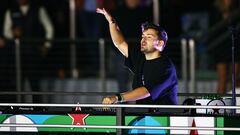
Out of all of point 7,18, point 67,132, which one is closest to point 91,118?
point 67,132

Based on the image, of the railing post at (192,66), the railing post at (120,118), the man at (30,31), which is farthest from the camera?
the man at (30,31)

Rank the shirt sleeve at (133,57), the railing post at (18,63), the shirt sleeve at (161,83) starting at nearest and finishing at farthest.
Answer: the shirt sleeve at (161,83) → the shirt sleeve at (133,57) → the railing post at (18,63)

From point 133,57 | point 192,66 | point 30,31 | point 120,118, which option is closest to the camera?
point 120,118

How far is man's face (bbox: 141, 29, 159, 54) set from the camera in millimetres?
8258

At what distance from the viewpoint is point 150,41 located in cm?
826

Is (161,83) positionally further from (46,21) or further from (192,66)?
(46,21)

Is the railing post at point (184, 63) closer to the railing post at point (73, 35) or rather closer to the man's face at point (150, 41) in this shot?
the railing post at point (73, 35)

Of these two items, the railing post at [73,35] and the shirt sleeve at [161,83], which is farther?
the railing post at [73,35]

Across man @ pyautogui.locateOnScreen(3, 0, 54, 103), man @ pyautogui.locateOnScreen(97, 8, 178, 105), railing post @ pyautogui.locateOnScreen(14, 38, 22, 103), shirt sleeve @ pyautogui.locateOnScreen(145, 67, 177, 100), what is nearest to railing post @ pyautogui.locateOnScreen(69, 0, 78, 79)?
man @ pyautogui.locateOnScreen(3, 0, 54, 103)

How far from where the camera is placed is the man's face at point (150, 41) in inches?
325

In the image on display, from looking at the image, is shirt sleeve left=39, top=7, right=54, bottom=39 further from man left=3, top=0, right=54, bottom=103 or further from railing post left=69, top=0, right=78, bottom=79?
railing post left=69, top=0, right=78, bottom=79

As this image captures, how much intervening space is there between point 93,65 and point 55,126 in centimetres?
716

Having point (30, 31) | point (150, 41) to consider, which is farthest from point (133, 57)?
point (30, 31)

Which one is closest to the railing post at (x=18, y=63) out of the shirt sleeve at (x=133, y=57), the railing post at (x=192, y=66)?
the railing post at (x=192, y=66)
